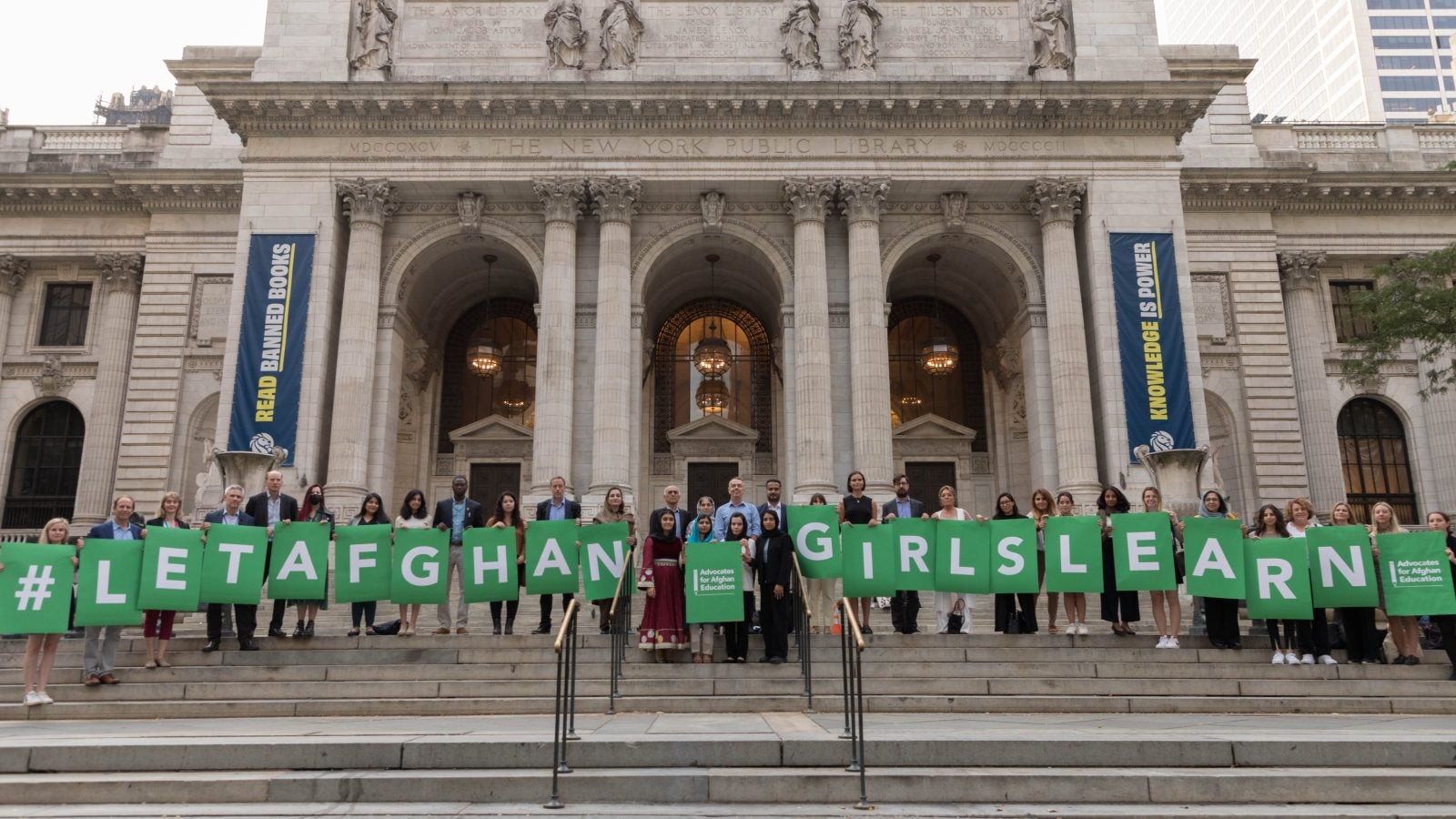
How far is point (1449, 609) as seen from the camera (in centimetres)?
1202

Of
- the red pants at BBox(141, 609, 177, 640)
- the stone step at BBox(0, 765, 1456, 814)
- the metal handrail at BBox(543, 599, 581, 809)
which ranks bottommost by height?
the stone step at BBox(0, 765, 1456, 814)

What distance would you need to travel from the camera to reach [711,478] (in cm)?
3106

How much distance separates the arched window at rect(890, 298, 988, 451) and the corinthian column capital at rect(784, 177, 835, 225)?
734 centimetres

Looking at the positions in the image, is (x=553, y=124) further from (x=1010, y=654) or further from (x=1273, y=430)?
(x=1273, y=430)

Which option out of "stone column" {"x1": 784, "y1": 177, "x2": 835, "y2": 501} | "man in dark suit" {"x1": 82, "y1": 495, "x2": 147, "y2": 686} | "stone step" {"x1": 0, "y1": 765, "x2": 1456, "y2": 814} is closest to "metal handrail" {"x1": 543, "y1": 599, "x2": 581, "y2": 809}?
"stone step" {"x1": 0, "y1": 765, "x2": 1456, "y2": 814}

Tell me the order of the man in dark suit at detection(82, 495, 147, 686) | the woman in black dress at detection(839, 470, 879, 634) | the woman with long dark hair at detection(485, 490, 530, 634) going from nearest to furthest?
the man in dark suit at detection(82, 495, 147, 686) < the woman with long dark hair at detection(485, 490, 530, 634) < the woman in black dress at detection(839, 470, 879, 634)

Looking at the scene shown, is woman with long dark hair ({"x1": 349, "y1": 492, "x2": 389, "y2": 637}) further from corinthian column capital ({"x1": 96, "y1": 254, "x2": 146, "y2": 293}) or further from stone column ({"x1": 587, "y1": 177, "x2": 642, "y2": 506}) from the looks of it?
corinthian column capital ({"x1": 96, "y1": 254, "x2": 146, "y2": 293})

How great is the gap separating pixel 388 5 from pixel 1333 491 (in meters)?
32.2

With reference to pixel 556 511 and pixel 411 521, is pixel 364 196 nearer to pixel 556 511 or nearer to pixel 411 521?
pixel 411 521

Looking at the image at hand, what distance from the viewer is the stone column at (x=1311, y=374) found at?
30656 millimetres

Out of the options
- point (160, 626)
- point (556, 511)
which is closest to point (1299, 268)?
point (556, 511)

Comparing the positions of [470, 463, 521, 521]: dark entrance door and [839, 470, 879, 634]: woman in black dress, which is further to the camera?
[470, 463, 521, 521]: dark entrance door

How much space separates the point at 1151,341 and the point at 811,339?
8862mm

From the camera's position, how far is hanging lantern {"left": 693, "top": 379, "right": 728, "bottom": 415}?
31578 mm
